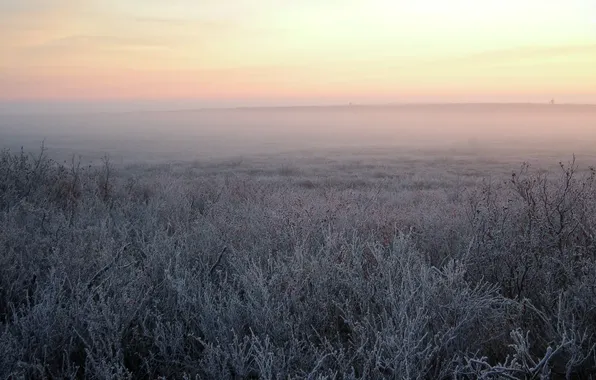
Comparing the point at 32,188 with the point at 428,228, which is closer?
the point at 428,228

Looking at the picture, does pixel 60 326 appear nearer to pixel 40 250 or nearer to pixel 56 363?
pixel 56 363

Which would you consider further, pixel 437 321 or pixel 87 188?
pixel 87 188

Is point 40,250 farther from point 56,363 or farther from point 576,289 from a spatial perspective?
point 576,289

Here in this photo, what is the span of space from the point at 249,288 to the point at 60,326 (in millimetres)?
1462

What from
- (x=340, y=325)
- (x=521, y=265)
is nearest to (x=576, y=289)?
(x=521, y=265)

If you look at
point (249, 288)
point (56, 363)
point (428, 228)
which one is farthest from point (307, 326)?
point (428, 228)

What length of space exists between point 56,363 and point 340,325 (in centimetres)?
216

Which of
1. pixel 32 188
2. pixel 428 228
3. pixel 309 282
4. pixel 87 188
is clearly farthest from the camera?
pixel 87 188

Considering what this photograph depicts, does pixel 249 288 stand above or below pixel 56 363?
above

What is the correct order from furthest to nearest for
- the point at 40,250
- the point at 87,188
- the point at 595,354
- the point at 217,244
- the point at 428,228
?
1. the point at 87,188
2. the point at 428,228
3. the point at 217,244
4. the point at 40,250
5. the point at 595,354

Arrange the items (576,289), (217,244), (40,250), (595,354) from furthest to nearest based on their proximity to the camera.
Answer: (217,244) < (40,250) < (576,289) < (595,354)

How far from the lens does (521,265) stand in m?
4.01

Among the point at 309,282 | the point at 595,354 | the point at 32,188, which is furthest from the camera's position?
the point at 32,188

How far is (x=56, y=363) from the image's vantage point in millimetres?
2947
